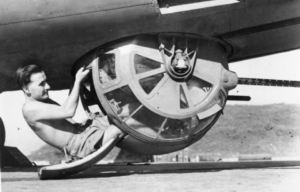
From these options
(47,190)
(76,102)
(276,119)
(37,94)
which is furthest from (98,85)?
(276,119)

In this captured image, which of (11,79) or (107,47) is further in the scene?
(11,79)

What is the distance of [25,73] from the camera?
306 inches

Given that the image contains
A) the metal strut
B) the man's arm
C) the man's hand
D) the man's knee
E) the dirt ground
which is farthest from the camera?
the metal strut

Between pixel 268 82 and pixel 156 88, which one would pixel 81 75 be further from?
pixel 268 82

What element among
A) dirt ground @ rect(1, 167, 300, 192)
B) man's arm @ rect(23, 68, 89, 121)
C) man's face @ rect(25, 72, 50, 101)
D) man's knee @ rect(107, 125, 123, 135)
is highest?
man's face @ rect(25, 72, 50, 101)

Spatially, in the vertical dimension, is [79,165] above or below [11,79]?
below

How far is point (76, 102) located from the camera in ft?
24.6

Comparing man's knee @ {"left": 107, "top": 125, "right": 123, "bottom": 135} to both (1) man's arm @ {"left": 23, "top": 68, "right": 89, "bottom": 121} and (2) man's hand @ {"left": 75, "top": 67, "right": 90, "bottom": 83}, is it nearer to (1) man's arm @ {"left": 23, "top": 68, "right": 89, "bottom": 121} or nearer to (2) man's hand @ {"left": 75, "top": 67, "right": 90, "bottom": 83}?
(1) man's arm @ {"left": 23, "top": 68, "right": 89, "bottom": 121}

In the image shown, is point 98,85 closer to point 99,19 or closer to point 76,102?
point 76,102

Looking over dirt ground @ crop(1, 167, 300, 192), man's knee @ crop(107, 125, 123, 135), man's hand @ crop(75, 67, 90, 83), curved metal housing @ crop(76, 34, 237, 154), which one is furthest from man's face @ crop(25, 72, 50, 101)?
dirt ground @ crop(1, 167, 300, 192)

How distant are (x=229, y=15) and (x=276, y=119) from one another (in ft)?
213

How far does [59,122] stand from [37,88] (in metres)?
0.81

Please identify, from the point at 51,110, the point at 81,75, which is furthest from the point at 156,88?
the point at 51,110

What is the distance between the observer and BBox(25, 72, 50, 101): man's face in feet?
25.2
